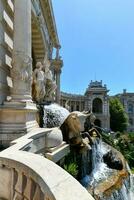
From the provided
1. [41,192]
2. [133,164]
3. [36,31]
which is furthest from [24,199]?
[133,164]

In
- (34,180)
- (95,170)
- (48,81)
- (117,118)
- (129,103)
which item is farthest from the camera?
(129,103)

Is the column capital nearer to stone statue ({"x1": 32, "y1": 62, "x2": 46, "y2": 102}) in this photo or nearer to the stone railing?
stone statue ({"x1": 32, "y1": 62, "x2": 46, "y2": 102})

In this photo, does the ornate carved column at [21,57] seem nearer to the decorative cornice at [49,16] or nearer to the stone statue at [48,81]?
the stone statue at [48,81]

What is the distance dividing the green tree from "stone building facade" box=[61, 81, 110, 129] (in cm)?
247

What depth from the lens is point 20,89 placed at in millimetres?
10844

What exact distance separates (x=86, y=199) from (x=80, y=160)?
8.46 meters

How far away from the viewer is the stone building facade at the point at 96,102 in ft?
269

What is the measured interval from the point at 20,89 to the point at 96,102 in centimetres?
7737

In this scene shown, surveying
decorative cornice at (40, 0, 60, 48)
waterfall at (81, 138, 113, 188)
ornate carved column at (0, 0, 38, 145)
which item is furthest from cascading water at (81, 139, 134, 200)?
decorative cornice at (40, 0, 60, 48)

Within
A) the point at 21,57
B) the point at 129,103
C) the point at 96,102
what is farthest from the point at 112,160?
the point at 129,103

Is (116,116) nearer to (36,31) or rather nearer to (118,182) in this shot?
(36,31)

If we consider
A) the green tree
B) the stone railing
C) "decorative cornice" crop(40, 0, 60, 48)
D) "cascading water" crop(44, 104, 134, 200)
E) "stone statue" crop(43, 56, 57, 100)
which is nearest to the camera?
the stone railing

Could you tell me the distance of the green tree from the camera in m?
81.3

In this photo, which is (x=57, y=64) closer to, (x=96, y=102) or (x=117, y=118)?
(x=117, y=118)
